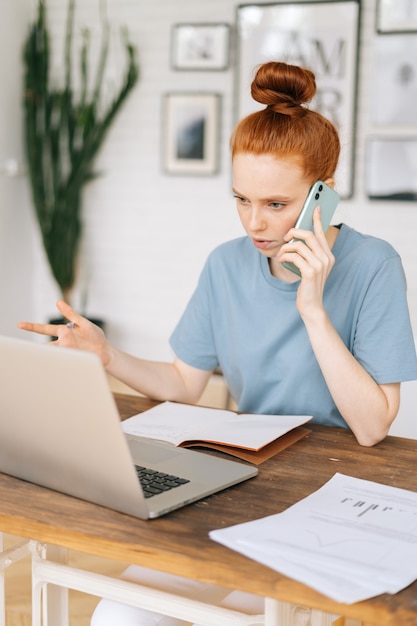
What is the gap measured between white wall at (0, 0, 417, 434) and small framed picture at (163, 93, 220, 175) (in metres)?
0.05

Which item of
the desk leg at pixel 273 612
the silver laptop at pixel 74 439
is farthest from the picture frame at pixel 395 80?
the desk leg at pixel 273 612

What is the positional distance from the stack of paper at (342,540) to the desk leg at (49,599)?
0.45 m

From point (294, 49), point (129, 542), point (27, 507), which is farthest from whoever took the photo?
point (294, 49)

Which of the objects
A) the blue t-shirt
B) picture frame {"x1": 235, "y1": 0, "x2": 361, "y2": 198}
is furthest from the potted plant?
the blue t-shirt

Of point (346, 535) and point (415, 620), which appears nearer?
point (415, 620)

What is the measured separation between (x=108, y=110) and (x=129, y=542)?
152 inches

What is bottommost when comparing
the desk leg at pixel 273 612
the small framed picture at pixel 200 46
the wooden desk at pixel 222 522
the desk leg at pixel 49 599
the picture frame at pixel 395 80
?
the desk leg at pixel 49 599

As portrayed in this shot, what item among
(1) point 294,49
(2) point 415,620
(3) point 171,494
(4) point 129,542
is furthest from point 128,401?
(1) point 294,49

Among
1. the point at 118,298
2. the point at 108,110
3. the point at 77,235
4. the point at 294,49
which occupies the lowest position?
the point at 118,298

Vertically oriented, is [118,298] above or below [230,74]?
below

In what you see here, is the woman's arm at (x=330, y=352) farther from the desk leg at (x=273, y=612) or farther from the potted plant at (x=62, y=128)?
the potted plant at (x=62, y=128)

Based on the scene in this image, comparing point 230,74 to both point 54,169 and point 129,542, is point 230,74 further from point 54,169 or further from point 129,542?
point 129,542

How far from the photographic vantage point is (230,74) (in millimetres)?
4555

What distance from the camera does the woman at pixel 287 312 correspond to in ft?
5.23
